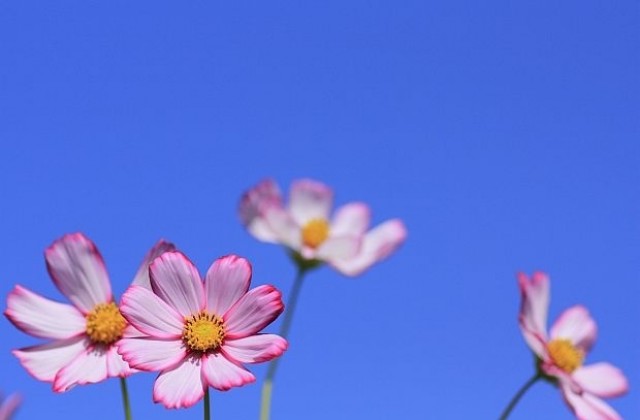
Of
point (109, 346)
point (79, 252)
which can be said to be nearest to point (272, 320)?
point (109, 346)

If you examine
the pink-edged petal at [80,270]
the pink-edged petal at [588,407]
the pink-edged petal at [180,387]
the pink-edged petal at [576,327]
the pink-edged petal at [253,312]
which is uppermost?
the pink-edged petal at [576,327]

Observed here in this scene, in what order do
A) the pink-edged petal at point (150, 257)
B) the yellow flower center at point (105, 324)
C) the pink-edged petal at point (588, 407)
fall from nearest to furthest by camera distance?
1. the pink-edged petal at point (150, 257)
2. the yellow flower center at point (105, 324)
3. the pink-edged petal at point (588, 407)

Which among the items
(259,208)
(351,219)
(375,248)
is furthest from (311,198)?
(259,208)

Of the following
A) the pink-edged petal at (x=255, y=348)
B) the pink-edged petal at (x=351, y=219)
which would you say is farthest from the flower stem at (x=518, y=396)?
the pink-edged petal at (x=351, y=219)

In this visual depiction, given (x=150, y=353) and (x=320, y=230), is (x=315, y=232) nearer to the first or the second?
(x=320, y=230)

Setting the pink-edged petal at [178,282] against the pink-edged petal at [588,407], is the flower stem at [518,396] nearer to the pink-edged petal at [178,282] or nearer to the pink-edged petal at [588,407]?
the pink-edged petal at [588,407]

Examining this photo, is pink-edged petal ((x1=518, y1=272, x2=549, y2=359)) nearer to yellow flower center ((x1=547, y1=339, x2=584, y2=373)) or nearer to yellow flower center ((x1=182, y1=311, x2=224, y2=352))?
yellow flower center ((x1=547, y1=339, x2=584, y2=373))
